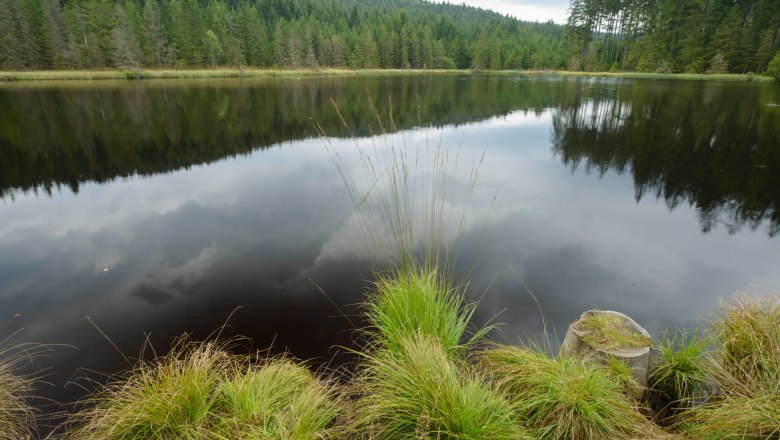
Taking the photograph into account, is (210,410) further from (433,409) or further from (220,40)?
(220,40)

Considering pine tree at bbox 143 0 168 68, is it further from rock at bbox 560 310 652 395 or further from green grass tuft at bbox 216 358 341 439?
rock at bbox 560 310 652 395

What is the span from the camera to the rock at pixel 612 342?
2.74 meters

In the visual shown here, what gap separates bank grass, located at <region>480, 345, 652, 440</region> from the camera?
2.16 m

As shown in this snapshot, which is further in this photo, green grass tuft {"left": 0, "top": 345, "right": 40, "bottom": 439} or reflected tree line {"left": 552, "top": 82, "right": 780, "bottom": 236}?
reflected tree line {"left": 552, "top": 82, "right": 780, "bottom": 236}

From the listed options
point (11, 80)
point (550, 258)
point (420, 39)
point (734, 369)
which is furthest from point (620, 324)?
point (420, 39)

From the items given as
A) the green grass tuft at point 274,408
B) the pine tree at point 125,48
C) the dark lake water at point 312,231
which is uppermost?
the pine tree at point 125,48

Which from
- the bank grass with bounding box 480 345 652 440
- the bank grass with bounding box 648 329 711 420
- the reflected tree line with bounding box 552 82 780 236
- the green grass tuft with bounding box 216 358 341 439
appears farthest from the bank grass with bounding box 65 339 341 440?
the reflected tree line with bounding box 552 82 780 236

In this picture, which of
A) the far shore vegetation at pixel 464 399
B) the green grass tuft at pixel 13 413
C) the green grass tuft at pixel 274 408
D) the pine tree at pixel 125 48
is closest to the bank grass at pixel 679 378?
the far shore vegetation at pixel 464 399

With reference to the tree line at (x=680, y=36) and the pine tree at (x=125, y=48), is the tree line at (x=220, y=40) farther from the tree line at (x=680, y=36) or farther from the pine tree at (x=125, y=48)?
the tree line at (x=680, y=36)

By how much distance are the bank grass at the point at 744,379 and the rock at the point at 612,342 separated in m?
0.37

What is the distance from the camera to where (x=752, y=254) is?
5652mm

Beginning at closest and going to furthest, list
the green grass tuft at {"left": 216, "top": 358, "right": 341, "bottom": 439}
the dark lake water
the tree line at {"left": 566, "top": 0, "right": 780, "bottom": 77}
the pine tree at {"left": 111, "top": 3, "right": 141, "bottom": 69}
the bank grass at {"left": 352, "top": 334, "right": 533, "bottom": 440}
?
the bank grass at {"left": 352, "top": 334, "right": 533, "bottom": 440}
the green grass tuft at {"left": 216, "top": 358, "right": 341, "bottom": 439}
the dark lake water
the tree line at {"left": 566, "top": 0, "right": 780, "bottom": 77}
the pine tree at {"left": 111, "top": 3, "right": 141, "bottom": 69}

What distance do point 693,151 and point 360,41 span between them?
72818 mm

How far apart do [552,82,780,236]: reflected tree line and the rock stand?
17.1ft
